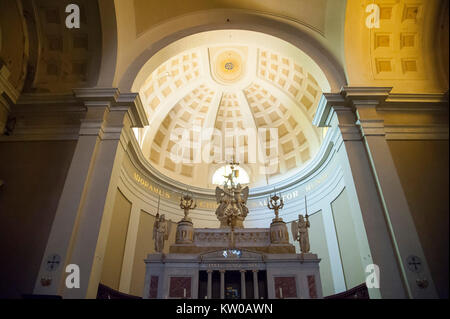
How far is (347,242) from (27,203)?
945 cm

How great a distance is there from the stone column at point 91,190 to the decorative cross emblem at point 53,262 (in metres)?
0.08

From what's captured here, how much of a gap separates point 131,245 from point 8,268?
492cm

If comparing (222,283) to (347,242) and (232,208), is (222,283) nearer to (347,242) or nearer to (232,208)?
(232,208)

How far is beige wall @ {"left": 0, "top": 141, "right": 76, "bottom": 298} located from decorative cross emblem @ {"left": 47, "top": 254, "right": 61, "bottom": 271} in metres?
0.46

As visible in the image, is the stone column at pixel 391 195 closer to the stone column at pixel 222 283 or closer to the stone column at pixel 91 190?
the stone column at pixel 222 283

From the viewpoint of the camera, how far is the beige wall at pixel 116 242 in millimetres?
9230

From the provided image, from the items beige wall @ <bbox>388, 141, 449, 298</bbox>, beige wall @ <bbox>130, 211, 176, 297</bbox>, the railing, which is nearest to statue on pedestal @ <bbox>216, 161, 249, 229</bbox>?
the railing

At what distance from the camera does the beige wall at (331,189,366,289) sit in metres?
9.16

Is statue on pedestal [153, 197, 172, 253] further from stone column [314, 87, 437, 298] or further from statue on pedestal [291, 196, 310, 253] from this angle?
stone column [314, 87, 437, 298]
